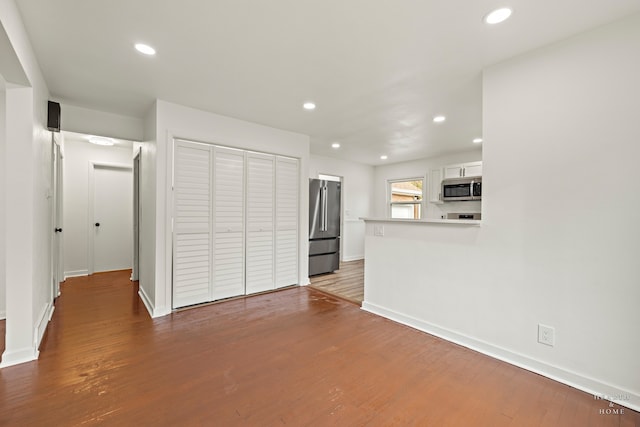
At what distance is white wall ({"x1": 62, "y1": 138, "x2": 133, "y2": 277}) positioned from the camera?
196 inches

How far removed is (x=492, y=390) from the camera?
1917mm

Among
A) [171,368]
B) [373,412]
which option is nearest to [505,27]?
[373,412]

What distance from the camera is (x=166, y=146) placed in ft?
10.5

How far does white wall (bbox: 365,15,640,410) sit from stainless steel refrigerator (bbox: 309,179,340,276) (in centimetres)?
291

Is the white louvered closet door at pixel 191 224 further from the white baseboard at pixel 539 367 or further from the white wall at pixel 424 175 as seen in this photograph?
the white wall at pixel 424 175

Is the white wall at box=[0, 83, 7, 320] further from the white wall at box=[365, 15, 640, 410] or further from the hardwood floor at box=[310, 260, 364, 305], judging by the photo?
the white wall at box=[365, 15, 640, 410]

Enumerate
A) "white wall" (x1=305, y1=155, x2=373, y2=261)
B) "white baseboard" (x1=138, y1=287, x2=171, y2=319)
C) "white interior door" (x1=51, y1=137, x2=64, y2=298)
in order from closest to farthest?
"white baseboard" (x1=138, y1=287, x2=171, y2=319)
"white interior door" (x1=51, y1=137, x2=64, y2=298)
"white wall" (x1=305, y1=155, x2=373, y2=261)

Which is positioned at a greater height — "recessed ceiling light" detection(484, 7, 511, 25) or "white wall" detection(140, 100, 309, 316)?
"recessed ceiling light" detection(484, 7, 511, 25)

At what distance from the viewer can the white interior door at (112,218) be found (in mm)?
5270

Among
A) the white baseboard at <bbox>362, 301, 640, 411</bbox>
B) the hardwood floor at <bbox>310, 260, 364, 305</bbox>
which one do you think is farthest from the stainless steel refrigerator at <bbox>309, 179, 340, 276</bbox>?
the white baseboard at <bbox>362, 301, 640, 411</bbox>

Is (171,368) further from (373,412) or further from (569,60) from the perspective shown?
(569,60)

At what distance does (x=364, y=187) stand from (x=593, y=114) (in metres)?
5.62

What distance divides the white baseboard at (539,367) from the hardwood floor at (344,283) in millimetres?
1112

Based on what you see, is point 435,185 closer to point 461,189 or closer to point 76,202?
point 461,189
